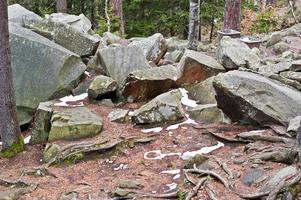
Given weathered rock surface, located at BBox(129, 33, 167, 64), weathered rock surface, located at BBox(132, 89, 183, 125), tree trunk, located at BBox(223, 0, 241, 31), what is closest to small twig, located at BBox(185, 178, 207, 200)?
weathered rock surface, located at BBox(132, 89, 183, 125)

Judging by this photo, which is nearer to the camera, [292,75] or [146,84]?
[292,75]

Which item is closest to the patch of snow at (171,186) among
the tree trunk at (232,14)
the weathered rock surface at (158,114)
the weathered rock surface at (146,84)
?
the weathered rock surface at (158,114)

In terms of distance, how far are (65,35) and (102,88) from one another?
8.77ft

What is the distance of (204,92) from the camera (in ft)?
34.8

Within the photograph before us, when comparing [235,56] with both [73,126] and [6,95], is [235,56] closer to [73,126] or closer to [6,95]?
[73,126]

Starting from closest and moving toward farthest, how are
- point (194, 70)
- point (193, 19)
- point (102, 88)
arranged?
point (102, 88)
point (194, 70)
point (193, 19)

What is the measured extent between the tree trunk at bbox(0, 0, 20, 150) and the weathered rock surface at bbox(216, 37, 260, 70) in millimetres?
5823

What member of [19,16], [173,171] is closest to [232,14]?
[19,16]

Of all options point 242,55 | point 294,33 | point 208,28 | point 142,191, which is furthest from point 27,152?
point 208,28

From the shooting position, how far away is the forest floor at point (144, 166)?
6.86 meters

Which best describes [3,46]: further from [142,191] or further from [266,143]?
[266,143]

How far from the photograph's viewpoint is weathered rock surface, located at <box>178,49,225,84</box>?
36.6 feet

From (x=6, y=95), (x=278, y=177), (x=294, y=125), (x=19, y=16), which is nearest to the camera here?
(x=278, y=177)

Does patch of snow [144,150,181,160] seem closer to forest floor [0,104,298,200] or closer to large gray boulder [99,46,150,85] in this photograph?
forest floor [0,104,298,200]
